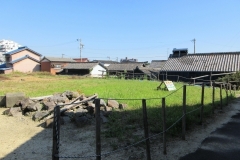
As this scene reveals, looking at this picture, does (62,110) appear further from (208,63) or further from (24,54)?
(24,54)

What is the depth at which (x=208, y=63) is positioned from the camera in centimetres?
2689

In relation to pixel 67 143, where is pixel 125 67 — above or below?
above

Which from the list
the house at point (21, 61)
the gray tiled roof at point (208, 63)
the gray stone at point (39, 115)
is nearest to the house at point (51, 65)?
the house at point (21, 61)

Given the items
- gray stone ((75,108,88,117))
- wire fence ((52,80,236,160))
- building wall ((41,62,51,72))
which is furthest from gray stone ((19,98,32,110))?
building wall ((41,62,51,72))

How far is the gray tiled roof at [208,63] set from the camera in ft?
82.5

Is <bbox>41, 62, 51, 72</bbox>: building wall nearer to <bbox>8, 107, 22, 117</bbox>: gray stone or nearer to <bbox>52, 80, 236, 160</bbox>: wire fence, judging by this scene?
<bbox>8, 107, 22, 117</bbox>: gray stone

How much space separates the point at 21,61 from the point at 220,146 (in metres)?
45.8

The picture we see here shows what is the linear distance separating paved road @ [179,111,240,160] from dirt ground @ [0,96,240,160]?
178 mm

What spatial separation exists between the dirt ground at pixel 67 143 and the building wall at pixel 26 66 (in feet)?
132

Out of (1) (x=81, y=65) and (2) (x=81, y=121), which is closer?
(2) (x=81, y=121)

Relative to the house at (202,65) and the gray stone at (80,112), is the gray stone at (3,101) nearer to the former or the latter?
the gray stone at (80,112)

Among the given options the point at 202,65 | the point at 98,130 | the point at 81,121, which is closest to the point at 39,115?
the point at 81,121

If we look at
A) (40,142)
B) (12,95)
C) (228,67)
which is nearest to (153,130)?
(40,142)

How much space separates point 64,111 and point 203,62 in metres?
23.8
